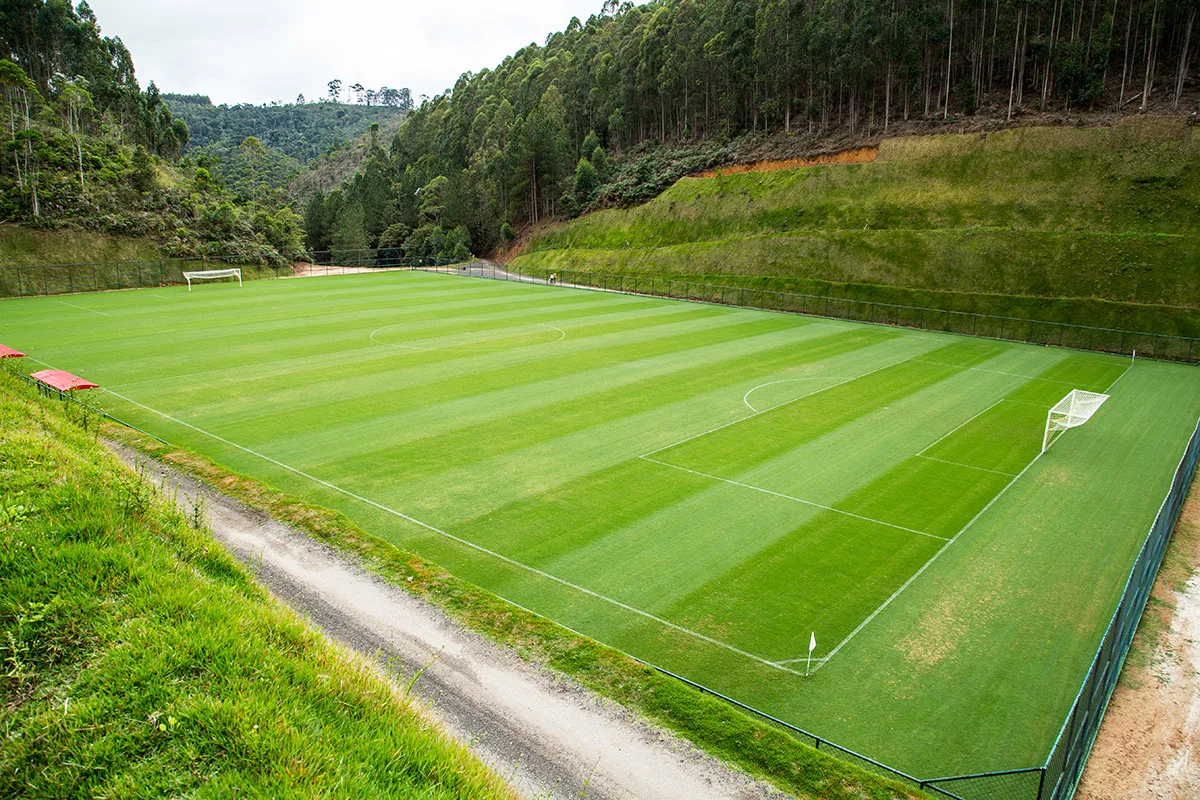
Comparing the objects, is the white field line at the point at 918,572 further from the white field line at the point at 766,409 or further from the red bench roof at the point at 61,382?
the red bench roof at the point at 61,382

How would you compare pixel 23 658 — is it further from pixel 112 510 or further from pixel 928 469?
pixel 928 469

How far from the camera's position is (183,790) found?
5.54 metres

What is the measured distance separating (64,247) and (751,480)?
194 ft

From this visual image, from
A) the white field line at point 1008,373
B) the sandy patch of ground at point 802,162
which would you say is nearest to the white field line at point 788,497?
the white field line at point 1008,373

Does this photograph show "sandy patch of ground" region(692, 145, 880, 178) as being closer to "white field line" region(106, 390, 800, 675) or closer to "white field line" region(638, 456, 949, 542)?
"white field line" region(638, 456, 949, 542)

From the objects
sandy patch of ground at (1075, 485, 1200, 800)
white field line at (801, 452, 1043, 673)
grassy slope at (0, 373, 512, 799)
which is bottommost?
sandy patch of ground at (1075, 485, 1200, 800)

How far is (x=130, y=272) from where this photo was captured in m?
56.8

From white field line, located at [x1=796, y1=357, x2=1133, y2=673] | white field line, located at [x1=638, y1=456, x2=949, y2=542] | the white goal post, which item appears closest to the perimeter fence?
white field line, located at [x1=796, y1=357, x2=1133, y2=673]

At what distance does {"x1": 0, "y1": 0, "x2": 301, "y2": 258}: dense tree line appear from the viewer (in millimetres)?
58156

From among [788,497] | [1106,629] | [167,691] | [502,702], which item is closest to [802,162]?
[788,497]

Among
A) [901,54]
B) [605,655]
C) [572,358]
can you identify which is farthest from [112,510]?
[901,54]

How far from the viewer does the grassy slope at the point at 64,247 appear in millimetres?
53625

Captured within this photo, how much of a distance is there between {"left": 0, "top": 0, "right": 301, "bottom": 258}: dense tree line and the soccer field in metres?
25.5

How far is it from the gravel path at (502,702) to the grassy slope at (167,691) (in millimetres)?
2016
